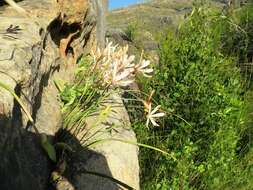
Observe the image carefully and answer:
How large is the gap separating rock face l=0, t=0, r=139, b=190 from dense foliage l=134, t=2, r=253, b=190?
1.81ft

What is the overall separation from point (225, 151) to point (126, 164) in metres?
1.45

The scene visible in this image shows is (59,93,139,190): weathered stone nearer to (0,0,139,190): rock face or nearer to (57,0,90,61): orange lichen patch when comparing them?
(0,0,139,190): rock face

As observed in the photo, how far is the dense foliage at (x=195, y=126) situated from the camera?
4.77 meters

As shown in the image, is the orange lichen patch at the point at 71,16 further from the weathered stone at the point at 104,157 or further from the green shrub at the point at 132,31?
the green shrub at the point at 132,31

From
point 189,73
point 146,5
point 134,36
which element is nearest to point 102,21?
point 189,73

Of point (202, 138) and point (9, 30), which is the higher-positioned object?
point (9, 30)

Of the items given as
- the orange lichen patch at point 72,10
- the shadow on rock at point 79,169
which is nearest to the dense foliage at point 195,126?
the orange lichen patch at point 72,10

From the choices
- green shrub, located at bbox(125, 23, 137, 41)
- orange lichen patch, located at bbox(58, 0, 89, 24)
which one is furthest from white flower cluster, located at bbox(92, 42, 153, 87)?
green shrub, located at bbox(125, 23, 137, 41)

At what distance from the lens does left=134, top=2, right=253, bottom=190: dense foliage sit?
477 centimetres

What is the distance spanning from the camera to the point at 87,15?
4918 millimetres

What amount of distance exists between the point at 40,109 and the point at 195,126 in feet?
5.75

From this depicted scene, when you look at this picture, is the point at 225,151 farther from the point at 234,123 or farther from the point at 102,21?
the point at 102,21

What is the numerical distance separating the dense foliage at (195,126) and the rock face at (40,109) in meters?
0.55

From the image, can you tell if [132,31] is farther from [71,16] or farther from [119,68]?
[119,68]
